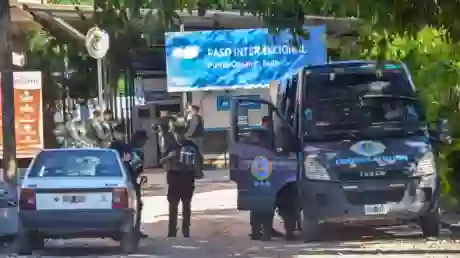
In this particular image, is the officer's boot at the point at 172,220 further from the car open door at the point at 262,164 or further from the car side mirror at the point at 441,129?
the car side mirror at the point at 441,129

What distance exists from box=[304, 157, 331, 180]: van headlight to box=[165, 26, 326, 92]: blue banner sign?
517 inches

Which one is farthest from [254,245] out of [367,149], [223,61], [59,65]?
[59,65]

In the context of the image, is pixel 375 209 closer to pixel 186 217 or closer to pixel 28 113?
pixel 186 217

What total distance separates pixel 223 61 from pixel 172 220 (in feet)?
39.4

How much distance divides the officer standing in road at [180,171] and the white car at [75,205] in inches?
69.3

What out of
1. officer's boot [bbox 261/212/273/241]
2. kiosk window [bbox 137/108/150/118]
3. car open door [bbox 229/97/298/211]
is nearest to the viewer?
car open door [bbox 229/97/298/211]

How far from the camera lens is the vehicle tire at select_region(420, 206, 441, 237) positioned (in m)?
14.4

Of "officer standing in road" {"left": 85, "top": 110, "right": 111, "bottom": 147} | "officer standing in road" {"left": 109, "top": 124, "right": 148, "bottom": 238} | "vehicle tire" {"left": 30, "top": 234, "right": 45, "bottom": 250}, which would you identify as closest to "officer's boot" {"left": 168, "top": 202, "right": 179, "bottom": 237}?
"officer standing in road" {"left": 109, "top": 124, "right": 148, "bottom": 238}

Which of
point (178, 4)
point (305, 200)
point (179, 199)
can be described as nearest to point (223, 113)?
point (179, 199)

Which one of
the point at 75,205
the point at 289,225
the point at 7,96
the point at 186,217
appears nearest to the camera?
the point at 75,205

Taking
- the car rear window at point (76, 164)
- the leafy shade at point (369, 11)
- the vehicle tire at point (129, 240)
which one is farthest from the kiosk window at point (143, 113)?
the leafy shade at point (369, 11)

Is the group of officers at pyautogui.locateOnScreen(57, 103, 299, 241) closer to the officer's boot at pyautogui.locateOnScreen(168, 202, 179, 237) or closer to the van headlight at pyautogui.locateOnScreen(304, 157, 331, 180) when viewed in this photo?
the officer's boot at pyautogui.locateOnScreen(168, 202, 179, 237)

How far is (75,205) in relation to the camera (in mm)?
13688

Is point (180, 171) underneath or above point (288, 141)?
underneath
